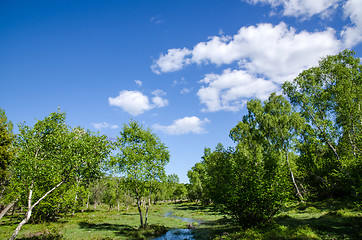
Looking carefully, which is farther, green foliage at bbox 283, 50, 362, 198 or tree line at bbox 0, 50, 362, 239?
green foliage at bbox 283, 50, 362, 198

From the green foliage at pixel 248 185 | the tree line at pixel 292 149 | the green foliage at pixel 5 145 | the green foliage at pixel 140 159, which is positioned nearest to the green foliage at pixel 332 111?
the tree line at pixel 292 149

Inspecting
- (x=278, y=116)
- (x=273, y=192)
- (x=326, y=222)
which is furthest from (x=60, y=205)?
(x=278, y=116)

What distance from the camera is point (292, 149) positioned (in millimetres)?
41344

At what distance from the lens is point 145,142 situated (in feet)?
98.7

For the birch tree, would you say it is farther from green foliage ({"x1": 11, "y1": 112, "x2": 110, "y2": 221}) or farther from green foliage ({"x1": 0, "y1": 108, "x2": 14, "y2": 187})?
green foliage ({"x1": 0, "y1": 108, "x2": 14, "y2": 187})

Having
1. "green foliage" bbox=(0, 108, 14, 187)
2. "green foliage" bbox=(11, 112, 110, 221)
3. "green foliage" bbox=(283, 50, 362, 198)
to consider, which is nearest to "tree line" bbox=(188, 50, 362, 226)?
"green foliage" bbox=(283, 50, 362, 198)

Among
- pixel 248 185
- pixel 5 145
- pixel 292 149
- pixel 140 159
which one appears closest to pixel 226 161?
pixel 248 185

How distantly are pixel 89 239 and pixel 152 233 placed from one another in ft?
27.7

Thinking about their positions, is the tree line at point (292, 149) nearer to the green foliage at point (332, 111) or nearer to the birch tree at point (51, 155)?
the green foliage at point (332, 111)

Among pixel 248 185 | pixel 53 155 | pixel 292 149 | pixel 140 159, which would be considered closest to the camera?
pixel 53 155

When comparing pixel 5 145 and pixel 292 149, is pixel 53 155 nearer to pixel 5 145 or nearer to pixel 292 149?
pixel 5 145

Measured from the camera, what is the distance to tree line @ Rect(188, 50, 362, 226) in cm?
1868

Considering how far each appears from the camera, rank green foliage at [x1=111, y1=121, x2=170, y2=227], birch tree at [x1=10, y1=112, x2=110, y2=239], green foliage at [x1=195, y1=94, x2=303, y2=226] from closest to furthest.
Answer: birch tree at [x1=10, y1=112, x2=110, y2=239] < green foliage at [x1=195, y1=94, x2=303, y2=226] < green foliage at [x1=111, y1=121, x2=170, y2=227]

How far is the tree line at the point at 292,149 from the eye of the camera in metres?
18.7
